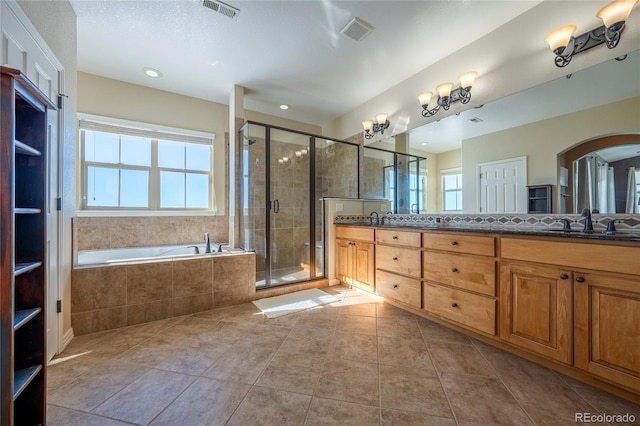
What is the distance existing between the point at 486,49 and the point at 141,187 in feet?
14.1

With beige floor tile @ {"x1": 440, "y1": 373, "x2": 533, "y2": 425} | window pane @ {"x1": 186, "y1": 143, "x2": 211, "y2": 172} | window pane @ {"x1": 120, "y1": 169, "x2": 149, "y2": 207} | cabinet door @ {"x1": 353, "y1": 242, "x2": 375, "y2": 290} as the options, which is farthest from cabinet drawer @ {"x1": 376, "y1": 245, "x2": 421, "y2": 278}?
window pane @ {"x1": 120, "y1": 169, "x2": 149, "y2": 207}

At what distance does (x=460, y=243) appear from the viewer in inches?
77.1

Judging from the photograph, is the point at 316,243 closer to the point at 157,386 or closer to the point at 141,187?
the point at 157,386

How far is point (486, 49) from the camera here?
223 cm

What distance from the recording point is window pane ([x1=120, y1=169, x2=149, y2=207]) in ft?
10.4

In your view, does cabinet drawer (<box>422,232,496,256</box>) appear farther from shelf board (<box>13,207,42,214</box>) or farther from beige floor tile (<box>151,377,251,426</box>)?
shelf board (<box>13,207,42,214</box>)

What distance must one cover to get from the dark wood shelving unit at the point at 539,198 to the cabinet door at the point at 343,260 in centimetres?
190

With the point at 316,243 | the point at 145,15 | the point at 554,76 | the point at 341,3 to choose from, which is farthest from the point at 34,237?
the point at 554,76

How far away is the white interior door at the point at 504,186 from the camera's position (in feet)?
6.61

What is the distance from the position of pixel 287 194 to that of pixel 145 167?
2001mm

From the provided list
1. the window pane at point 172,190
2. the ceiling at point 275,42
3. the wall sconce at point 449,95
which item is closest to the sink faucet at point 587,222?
the wall sconce at point 449,95

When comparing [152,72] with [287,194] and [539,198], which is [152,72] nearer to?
[287,194]

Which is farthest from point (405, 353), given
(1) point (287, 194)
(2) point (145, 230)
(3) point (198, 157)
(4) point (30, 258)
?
(3) point (198, 157)

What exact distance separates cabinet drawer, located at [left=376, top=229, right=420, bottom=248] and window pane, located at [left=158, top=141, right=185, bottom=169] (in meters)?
3.01
